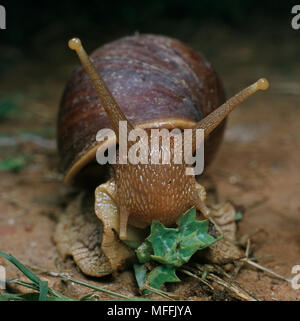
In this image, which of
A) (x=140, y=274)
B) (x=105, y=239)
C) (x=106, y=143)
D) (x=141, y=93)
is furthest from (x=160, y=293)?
(x=141, y=93)

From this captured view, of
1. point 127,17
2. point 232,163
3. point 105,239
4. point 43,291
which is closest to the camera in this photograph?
point 43,291

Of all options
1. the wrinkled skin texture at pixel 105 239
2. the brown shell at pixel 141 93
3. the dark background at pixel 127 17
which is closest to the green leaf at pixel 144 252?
the wrinkled skin texture at pixel 105 239

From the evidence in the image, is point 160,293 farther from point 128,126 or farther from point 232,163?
point 232,163

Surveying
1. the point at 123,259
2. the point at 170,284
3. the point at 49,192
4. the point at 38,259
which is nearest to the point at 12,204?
the point at 49,192

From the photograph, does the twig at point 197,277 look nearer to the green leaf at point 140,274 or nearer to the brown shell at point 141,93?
the green leaf at point 140,274

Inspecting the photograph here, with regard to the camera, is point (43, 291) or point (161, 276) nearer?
point (43, 291)

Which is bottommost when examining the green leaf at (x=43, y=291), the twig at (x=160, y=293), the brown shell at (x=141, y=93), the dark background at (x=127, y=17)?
the twig at (x=160, y=293)

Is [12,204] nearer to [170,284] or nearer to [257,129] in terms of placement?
[170,284]
